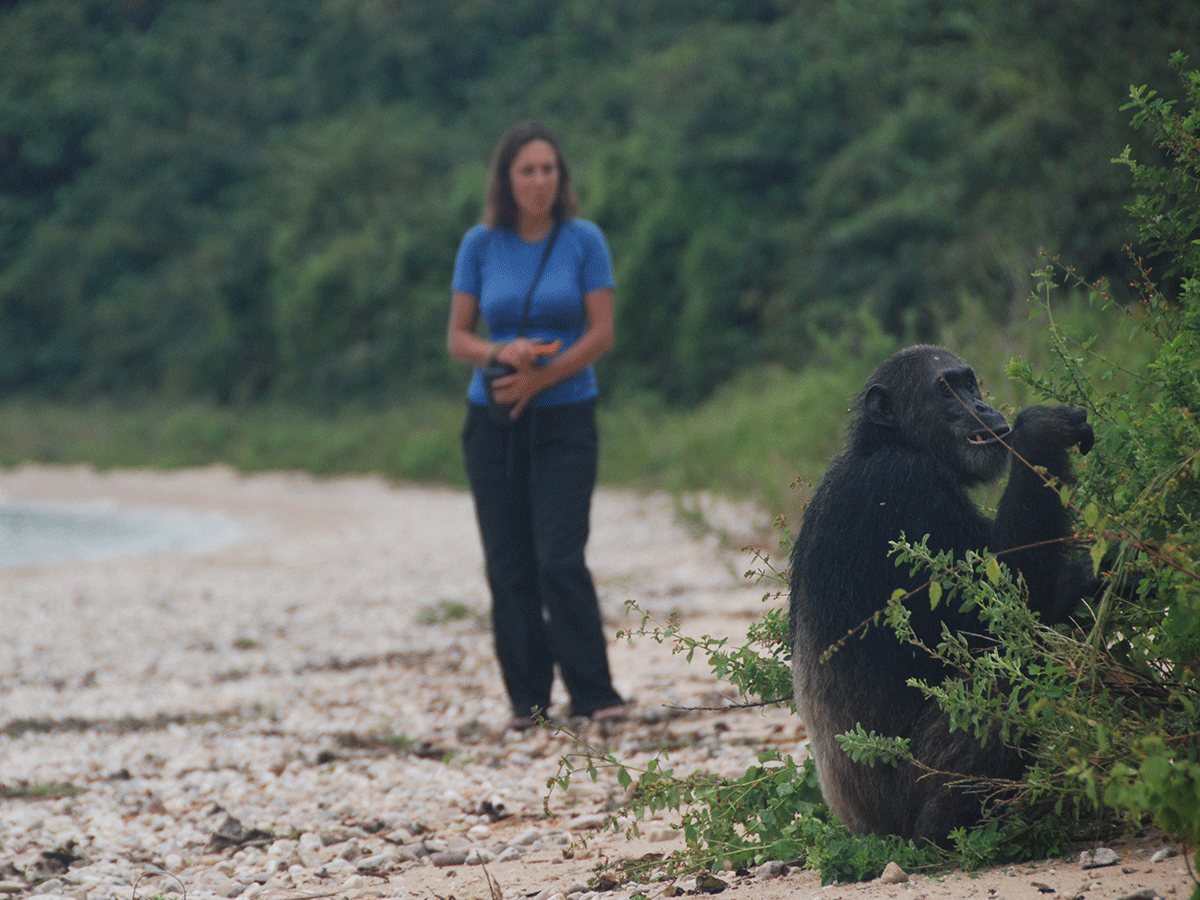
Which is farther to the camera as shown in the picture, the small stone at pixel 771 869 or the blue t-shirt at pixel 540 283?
the blue t-shirt at pixel 540 283

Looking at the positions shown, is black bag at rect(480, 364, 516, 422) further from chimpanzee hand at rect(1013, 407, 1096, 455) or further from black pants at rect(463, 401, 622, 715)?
chimpanzee hand at rect(1013, 407, 1096, 455)

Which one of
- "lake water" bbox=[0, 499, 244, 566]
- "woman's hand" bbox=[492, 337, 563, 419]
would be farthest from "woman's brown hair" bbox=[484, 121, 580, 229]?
"lake water" bbox=[0, 499, 244, 566]

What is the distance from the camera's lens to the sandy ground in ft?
10.0

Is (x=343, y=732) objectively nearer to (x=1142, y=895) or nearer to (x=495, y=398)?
(x=495, y=398)

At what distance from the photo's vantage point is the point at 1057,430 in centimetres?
238

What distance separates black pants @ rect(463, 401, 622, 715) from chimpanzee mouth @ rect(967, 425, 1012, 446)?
6.95 feet

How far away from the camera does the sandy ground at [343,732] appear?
3.06 m

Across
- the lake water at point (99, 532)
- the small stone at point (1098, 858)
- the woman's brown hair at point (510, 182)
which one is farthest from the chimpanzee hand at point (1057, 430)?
the lake water at point (99, 532)

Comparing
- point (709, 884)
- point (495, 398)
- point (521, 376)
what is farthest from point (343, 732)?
point (709, 884)

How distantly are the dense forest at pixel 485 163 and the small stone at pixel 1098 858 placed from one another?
522 cm

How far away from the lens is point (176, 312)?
39.1 metres

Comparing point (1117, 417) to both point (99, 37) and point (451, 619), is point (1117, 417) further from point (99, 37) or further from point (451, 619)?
point (99, 37)

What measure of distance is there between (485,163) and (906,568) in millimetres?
33968

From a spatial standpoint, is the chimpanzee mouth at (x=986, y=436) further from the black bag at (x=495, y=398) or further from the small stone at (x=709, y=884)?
the black bag at (x=495, y=398)
